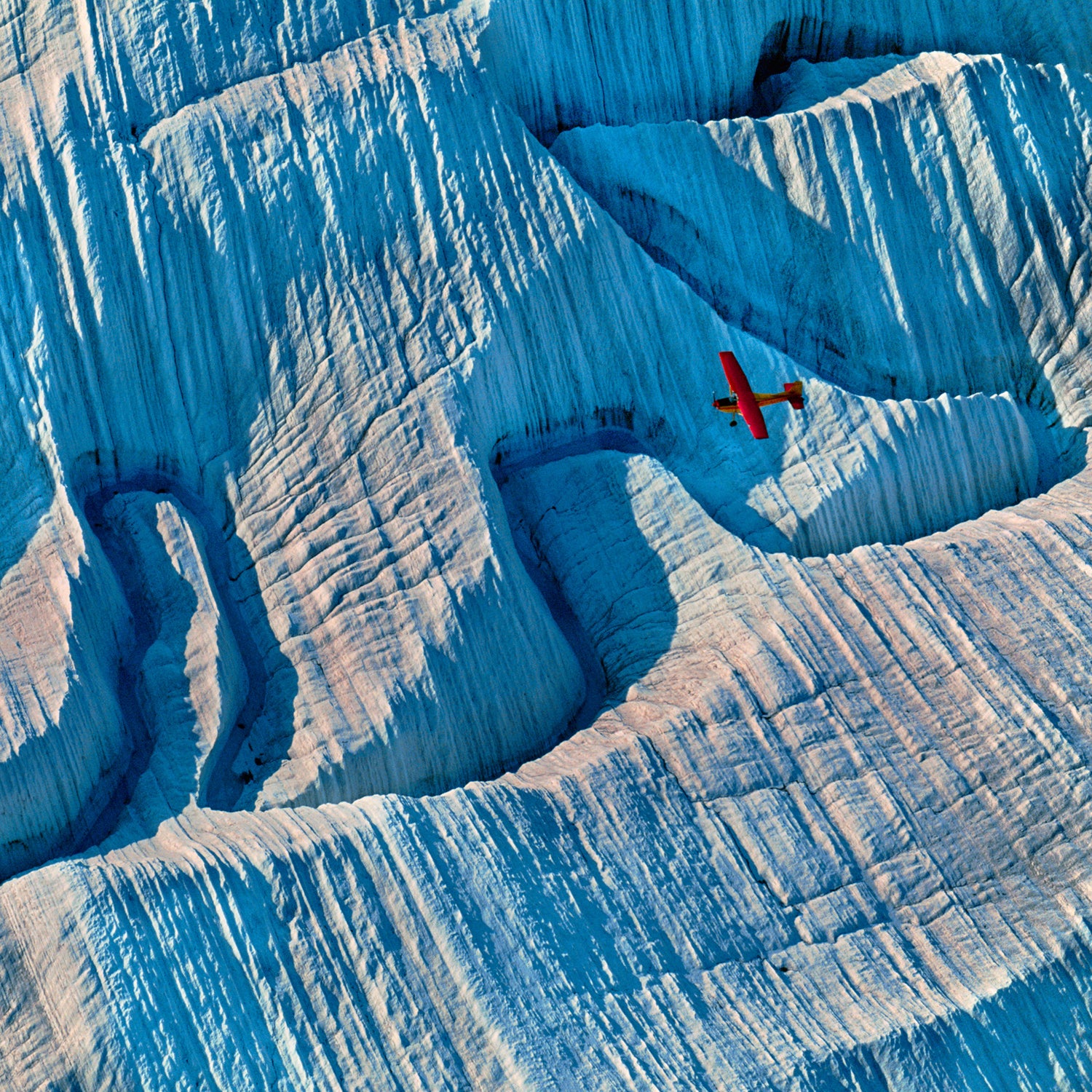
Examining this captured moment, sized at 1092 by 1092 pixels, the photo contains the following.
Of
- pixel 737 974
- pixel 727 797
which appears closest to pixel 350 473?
pixel 727 797

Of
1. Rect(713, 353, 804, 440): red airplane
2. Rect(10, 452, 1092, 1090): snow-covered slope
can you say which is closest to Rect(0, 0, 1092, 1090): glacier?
Rect(10, 452, 1092, 1090): snow-covered slope

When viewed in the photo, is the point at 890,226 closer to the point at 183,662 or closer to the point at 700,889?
the point at 700,889

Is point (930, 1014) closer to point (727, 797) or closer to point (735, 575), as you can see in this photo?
point (727, 797)

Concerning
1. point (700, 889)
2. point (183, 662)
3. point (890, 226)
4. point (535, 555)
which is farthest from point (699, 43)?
point (700, 889)

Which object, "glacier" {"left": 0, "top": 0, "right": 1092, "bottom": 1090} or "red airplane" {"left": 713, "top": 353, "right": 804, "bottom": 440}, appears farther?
"red airplane" {"left": 713, "top": 353, "right": 804, "bottom": 440}

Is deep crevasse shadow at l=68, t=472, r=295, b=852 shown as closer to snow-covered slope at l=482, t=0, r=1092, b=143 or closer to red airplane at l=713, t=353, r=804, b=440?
red airplane at l=713, t=353, r=804, b=440

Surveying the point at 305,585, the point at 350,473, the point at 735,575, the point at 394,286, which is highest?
the point at 394,286
